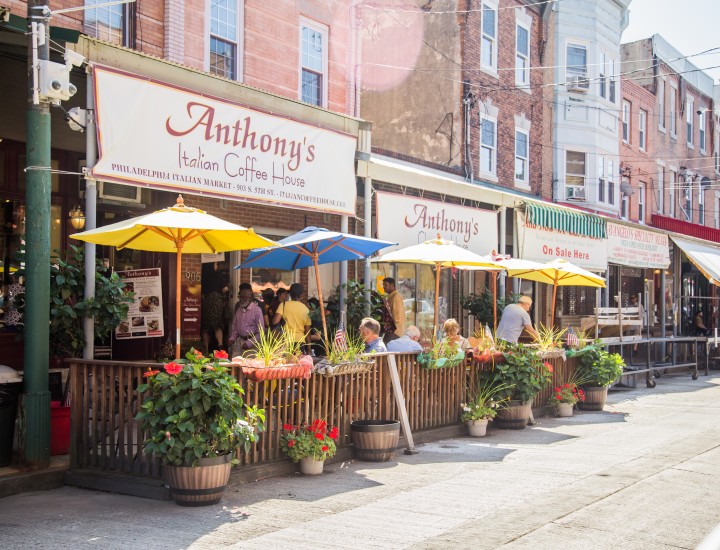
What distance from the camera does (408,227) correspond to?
14.1 metres

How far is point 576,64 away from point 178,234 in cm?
2267

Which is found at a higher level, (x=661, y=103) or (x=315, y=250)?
Answer: (x=661, y=103)

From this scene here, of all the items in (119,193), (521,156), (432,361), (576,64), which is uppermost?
(576,64)

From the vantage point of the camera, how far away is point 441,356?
10.8m

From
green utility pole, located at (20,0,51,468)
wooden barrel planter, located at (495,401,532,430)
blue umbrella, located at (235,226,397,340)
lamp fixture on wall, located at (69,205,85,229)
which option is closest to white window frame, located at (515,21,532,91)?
blue umbrella, located at (235,226,397,340)

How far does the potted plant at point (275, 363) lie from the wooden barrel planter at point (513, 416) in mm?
4308

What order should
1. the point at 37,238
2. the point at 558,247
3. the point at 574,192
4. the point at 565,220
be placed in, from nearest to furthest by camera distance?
the point at 37,238 < the point at 558,247 < the point at 565,220 < the point at 574,192

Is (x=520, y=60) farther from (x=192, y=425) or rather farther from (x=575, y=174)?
(x=192, y=425)

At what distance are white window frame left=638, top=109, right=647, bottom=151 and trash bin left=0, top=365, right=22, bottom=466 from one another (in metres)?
28.7

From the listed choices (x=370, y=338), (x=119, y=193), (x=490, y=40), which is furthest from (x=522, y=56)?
(x=370, y=338)

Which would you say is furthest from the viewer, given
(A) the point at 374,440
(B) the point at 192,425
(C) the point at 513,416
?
(C) the point at 513,416

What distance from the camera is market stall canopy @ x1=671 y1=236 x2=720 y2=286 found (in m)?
23.8

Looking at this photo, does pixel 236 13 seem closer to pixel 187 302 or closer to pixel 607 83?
pixel 187 302

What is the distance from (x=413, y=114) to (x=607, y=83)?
28.4 ft
